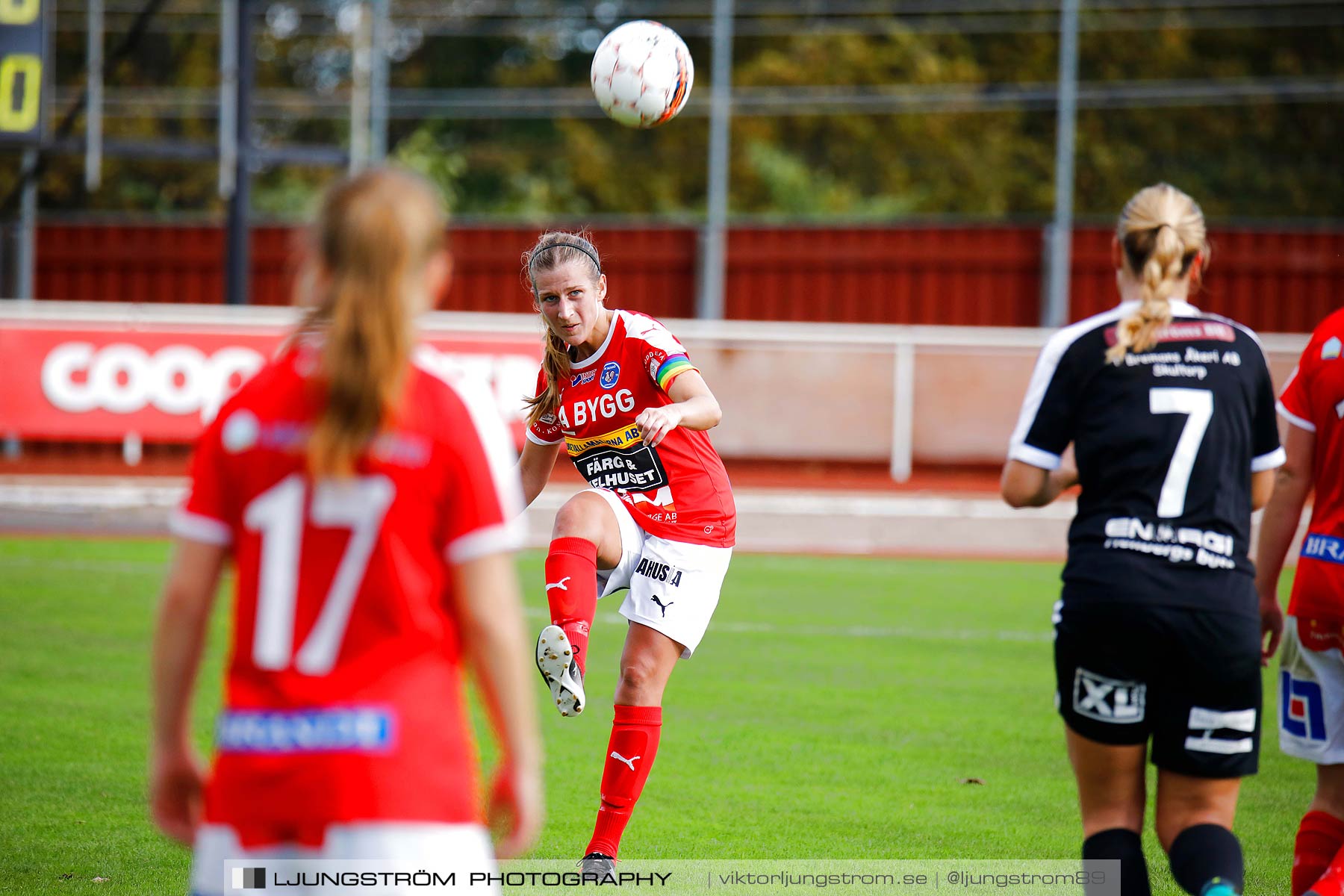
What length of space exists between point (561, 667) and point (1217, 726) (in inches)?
85.1

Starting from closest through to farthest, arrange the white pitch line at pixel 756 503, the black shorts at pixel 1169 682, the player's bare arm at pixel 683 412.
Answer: the black shorts at pixel 1169 682, the player's bare arm at pixel 683 412, the white pitch line at pixel 756 503

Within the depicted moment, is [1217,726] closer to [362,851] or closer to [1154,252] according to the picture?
[1154,252]

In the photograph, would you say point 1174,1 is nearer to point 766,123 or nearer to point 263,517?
point 766,123

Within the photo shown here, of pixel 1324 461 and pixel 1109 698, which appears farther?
pixel 1324 461

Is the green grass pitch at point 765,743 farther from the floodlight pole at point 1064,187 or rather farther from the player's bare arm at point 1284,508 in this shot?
the floodlight pole at point 1064,187

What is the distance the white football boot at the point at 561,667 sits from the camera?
482 cm

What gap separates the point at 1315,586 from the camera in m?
4.04

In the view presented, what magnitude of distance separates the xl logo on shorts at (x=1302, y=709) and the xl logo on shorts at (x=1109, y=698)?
0.98m

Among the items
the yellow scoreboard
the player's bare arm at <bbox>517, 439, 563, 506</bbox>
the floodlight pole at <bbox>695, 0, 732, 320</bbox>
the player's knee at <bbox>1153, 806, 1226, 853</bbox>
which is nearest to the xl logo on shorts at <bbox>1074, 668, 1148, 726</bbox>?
the player's knee at <bbox>1153, 806, 1226, 853</bbox>

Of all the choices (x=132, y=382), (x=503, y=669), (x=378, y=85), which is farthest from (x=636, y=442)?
(x=378, y=85)

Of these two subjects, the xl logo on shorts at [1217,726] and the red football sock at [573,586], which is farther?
the red football sock at [573,586]

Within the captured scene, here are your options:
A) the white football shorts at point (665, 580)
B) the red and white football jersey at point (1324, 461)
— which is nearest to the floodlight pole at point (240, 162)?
the white football shorts at point (665, 580)

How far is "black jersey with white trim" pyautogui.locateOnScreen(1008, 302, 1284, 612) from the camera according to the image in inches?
131

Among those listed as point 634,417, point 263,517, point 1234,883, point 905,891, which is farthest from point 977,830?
point 263,517
